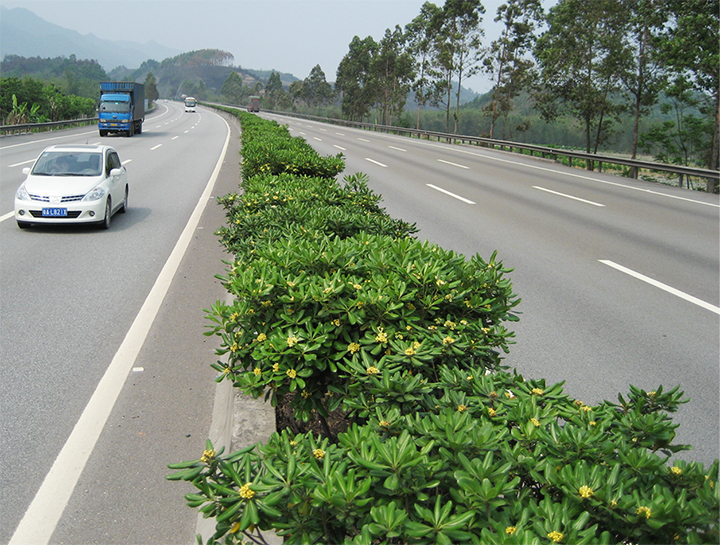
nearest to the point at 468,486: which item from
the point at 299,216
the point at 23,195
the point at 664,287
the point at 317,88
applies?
the point at 299,216

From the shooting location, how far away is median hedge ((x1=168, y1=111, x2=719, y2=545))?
1949 mm

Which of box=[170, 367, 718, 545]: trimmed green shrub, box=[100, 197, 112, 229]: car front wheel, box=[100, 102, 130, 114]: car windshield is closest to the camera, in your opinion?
box=[170, 367, 718, 545]: trimmed green shrub

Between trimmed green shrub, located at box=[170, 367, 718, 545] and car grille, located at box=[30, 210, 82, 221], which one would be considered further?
car grille, located at box=[30, 210, 82, 221]

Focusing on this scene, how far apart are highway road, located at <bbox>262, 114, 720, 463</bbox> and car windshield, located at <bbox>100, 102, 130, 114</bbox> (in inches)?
903

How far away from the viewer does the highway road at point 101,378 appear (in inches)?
139

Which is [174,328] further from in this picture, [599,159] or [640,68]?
[640,68]

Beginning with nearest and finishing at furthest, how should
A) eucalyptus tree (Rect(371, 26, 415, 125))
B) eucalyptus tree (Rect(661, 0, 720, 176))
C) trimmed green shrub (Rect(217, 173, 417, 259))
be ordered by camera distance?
trimmed green shrub (Rect(217, 173, 417, 259)), eucalyptus tree (Rect(661, 0, 720, 176)), eucalyptus tree (Rect(371, 26, 415, 125))

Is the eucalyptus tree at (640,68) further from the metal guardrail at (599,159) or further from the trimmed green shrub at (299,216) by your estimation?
the trimmed green shrub at (299,216)

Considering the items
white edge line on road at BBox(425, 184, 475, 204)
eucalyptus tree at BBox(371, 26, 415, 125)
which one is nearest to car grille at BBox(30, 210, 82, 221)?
white edge line on road at BBox(425, 184, 475, 204)

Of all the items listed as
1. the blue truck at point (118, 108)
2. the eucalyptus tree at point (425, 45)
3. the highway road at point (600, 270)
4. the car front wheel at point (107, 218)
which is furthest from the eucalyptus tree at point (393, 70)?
the car front wheel at point (107, 218)

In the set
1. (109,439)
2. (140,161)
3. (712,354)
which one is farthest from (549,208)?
(140,161)

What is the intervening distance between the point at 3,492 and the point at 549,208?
1323 cm

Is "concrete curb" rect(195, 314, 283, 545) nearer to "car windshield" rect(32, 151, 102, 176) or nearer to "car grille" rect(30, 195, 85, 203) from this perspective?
"car grille" rect(30, 195, 85, 203)

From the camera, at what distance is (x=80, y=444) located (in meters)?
4.19
